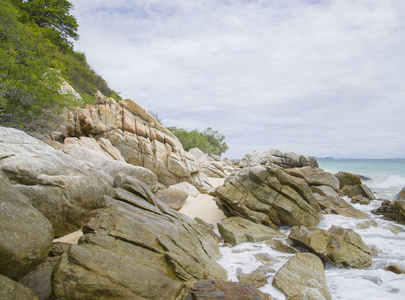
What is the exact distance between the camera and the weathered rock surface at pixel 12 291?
351 centimetres

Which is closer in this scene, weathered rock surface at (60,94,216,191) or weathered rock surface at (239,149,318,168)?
weathered rock surface at (60,94,216,191)

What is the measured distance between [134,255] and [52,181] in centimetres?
354

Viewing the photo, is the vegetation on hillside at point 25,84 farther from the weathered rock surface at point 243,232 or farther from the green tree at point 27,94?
the weathered rock surface at point 243,232

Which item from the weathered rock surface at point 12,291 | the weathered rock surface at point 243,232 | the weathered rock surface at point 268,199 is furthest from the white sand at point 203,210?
the weathered rock surface at point 12,291

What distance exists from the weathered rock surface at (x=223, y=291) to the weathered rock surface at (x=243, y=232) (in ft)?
12.6

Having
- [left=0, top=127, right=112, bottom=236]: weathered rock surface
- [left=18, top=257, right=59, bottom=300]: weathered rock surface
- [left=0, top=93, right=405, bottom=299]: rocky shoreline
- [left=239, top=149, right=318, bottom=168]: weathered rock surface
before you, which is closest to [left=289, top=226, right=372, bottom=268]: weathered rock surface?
[left=0, top=93, right=405, bottom=299]: rocky shoreline

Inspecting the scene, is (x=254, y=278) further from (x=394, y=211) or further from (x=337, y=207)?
(x=394, y=211)

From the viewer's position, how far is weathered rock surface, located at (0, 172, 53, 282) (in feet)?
13.2

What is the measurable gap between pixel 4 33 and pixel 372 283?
23.2 m

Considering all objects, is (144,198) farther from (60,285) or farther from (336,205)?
(336,205)

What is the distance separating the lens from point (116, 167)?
11.8 metres

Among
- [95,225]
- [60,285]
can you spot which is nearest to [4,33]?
[95,225]

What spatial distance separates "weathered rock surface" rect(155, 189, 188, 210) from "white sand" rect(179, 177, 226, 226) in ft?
1.16

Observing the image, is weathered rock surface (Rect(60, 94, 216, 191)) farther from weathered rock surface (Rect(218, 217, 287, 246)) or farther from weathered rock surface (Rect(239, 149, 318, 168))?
weathered rock surface (Rect(239, 149, 318, 168))
